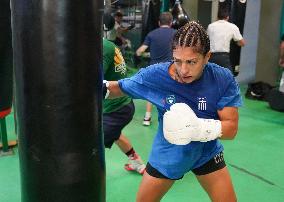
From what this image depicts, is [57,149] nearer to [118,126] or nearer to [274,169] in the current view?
[118,126]

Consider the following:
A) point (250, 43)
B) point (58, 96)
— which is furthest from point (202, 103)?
point (250, 43)

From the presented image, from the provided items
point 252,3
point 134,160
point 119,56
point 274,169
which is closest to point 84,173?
point 119,56

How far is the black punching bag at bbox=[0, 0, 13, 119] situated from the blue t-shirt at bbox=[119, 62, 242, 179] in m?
0.97

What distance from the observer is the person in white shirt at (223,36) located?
6.04 m

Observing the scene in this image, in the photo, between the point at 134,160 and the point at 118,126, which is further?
the point at 134,160

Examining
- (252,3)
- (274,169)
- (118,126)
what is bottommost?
(274,169)

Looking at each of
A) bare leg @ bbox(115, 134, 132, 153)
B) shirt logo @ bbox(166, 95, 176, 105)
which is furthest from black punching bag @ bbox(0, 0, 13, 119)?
shirt logo @ bbox(166, 95, 176, 105)

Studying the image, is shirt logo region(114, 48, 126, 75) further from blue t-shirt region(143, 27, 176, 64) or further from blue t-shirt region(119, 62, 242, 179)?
blue t-shirt region(143, 27, 176, 64)

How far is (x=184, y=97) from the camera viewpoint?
81.4 inches

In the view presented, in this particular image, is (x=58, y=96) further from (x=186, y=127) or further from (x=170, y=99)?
(x=170, y=99)

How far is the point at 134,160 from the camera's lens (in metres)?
3.79

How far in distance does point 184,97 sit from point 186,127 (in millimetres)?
286

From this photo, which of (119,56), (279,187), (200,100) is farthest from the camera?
(279,187)

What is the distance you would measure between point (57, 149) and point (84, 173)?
0.52 ft
